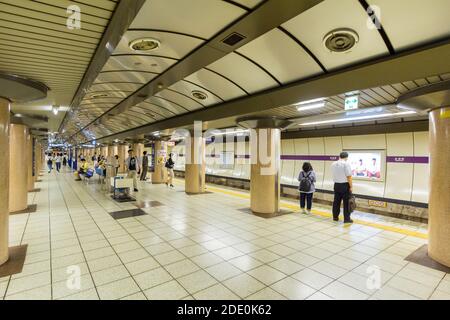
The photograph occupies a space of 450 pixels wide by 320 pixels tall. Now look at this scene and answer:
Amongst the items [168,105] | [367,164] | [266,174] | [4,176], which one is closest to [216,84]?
[168,105]

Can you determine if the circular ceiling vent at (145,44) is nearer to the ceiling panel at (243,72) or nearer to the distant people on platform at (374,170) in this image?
the ceiling panel at (243,72)

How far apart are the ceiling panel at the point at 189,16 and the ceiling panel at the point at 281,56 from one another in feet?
3.12

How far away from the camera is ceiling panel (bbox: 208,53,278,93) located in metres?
4.50

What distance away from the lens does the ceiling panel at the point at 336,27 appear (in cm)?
292

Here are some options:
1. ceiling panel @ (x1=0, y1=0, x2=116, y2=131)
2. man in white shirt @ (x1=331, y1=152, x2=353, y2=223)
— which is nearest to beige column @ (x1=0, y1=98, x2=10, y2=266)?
ceiling panel @ (x1=0, y1=0, x2=116, y2=131)

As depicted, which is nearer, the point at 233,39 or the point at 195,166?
the point at 233,39

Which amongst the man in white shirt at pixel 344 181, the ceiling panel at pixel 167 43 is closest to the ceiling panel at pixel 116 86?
the ceiling panel at pixel 167 43

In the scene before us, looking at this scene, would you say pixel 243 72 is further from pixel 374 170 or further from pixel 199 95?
pixel 374 170

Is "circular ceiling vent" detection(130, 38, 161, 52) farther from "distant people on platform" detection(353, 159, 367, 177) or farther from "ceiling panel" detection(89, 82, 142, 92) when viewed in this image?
"distant people on platform" detection(353, 159, 367, 177)

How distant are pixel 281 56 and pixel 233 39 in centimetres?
119

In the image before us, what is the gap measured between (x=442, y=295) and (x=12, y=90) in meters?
6.59

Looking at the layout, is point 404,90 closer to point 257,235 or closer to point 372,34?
point 372,34

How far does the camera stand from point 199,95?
6.44 meters

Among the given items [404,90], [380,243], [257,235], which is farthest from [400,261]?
[404,90]
